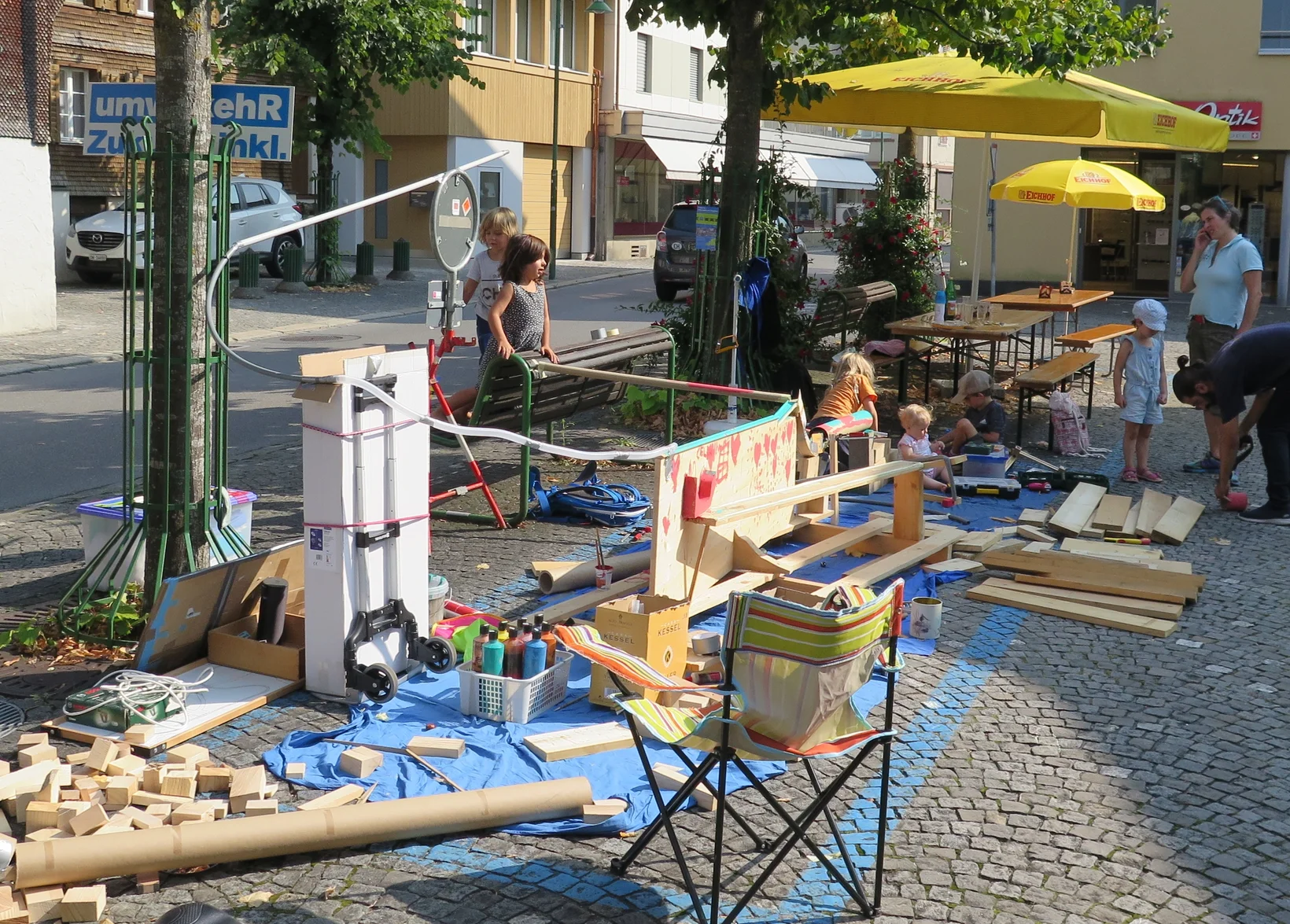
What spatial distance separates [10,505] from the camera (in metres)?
8.95

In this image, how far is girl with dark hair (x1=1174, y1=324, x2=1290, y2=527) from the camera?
922cm

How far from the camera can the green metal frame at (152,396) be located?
612 cm

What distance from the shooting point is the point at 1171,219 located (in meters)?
28.5

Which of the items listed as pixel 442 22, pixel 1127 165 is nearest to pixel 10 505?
pixel 442 22

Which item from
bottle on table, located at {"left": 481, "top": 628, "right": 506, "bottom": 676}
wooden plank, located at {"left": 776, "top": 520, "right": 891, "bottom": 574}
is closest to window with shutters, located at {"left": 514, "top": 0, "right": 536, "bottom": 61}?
wooden plank, located at {"left": 776, "top": 520, "right": 891, "bottom": 574}

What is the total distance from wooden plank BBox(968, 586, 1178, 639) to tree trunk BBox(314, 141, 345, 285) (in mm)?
20341

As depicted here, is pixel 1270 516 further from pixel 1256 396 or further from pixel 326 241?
pixel 326 241

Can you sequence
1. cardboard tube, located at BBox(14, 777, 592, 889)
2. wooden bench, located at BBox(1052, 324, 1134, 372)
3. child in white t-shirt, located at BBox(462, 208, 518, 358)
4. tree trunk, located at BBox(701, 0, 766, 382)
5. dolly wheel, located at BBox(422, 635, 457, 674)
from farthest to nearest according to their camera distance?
wooden bench, located at BBox(1052, 324, 1134, 372), tree trunk, located at BBox(701, 0, 766, 382), child in white t-shirt, located at BBox(462, 208, 518, 358), dolly wheel, located at BBox(422, 635, 457, 674), cardboard tube, located at BBox(14, 777, 592, 889)

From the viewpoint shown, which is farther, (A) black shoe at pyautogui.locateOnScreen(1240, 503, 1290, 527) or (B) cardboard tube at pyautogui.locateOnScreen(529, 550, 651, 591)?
(A) black shoe at pyautogui.locateOnScreen(1240, 503, 1290, 527)

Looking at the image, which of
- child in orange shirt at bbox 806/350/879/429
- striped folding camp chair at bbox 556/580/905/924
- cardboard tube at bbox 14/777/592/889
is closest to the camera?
striped folding camp chair at bbox 556/580/905/924

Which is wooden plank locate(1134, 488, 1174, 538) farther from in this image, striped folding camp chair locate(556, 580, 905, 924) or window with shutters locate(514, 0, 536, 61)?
window with shutters locate(514, 0, 536, 61)

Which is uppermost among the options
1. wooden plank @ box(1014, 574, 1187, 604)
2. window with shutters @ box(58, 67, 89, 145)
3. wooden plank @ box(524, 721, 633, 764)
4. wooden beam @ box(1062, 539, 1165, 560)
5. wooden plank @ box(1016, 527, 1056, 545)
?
window with shutters @ box(58, 67, 89, 145)

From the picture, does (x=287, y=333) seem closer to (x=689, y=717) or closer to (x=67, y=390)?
(x=67, y=390)

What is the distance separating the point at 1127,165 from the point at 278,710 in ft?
88.2
